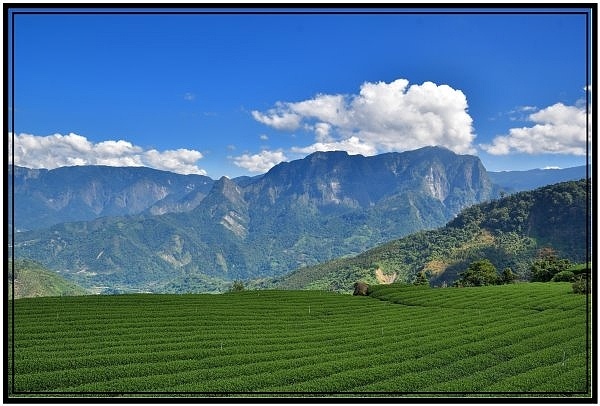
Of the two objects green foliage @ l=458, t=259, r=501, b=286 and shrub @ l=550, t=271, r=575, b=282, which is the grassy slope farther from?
shrub @ l=550, t=271, r=575, b=282

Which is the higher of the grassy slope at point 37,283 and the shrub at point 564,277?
the shrub at point 564,277

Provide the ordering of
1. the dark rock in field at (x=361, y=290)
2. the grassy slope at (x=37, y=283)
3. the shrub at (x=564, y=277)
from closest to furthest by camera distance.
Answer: the dark rock in field at (x=361, y=290), the shrub at (x=564, y=277), the grassy slope at (x=37, y=283)

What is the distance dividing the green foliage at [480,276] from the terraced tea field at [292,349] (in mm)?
23527

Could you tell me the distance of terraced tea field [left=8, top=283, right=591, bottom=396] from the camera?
1055cm

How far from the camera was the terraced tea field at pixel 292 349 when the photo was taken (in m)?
10.6

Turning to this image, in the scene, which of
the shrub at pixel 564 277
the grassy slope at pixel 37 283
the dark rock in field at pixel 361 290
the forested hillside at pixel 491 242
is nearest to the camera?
the dark rock in field at pixel 361 290

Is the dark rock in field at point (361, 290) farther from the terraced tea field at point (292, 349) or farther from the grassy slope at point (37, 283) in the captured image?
the grassy slope at point (37, 283)

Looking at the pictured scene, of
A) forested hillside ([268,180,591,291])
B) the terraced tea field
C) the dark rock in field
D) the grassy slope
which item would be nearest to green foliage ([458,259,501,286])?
the dark rock in field

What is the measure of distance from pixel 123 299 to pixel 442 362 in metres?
16.5

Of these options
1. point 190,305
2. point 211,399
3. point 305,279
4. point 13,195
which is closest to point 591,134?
point 211,399

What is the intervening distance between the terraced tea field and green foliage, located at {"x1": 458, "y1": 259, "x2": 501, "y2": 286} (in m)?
23.5

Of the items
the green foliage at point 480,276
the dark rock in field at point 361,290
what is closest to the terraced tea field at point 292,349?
the dark rock in field at point 361,290

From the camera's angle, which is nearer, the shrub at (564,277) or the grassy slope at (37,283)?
the shrub at (564,277)

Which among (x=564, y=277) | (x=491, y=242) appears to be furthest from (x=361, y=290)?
(x=491, y=242)
